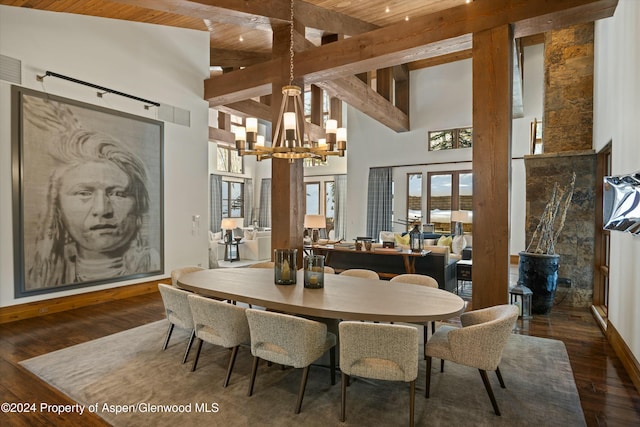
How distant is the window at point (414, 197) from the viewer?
32.7 feet

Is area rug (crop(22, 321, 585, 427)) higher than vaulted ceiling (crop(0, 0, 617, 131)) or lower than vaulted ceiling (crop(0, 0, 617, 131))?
lower

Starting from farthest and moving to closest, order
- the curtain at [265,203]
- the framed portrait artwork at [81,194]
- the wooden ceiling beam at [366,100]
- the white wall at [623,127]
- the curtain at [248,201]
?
the curtain at [265,203] → the curtain at [248,201] → the wooden ceiling beam at [366,100] → the framed portrait artwork at [81,194] → the white wall at [623,127]

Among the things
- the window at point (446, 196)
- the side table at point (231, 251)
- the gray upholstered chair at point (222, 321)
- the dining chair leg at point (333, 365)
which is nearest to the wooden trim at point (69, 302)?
the gray upholstered chair at point (222, 321)

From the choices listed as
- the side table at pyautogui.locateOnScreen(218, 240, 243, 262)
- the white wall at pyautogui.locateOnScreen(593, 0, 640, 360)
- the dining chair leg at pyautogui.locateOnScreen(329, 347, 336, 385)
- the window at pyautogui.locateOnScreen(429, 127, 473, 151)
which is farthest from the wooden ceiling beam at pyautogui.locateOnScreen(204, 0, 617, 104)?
the window at pyautogui.locateOnScreen(429, 127, 473, 151)

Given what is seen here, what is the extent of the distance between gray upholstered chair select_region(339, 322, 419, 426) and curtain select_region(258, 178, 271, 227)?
12.7m

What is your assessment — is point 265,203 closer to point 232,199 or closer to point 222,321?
point 232,199

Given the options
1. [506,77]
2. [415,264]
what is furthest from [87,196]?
[506,77]

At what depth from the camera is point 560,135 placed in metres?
5.17

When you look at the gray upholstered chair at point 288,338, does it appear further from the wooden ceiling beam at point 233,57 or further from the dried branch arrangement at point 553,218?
the wooden ceiling beam at point 233,57

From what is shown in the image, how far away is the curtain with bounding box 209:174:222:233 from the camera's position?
12.8 metres

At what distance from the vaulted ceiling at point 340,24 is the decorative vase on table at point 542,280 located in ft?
8.62

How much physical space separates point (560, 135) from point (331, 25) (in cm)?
375

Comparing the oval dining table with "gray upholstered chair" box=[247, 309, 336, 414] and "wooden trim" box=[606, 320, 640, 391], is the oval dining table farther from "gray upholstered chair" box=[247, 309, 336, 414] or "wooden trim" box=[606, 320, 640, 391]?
"wooden trim" box=[606, 320, 640, 391]

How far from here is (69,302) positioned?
4641 millimetres
